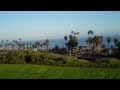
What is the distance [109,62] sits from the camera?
A: 10266 millimetres

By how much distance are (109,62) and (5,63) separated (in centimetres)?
484

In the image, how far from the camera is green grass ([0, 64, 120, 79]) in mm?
8977

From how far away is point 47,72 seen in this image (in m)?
9.34

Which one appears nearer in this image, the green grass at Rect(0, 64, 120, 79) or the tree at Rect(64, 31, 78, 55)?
the green grass at Rect(0, 64, 120, 79)

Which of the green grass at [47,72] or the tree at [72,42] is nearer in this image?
the green grass at [47,72]

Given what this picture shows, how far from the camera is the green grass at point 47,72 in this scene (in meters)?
8.98

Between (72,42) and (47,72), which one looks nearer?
(47,72)
